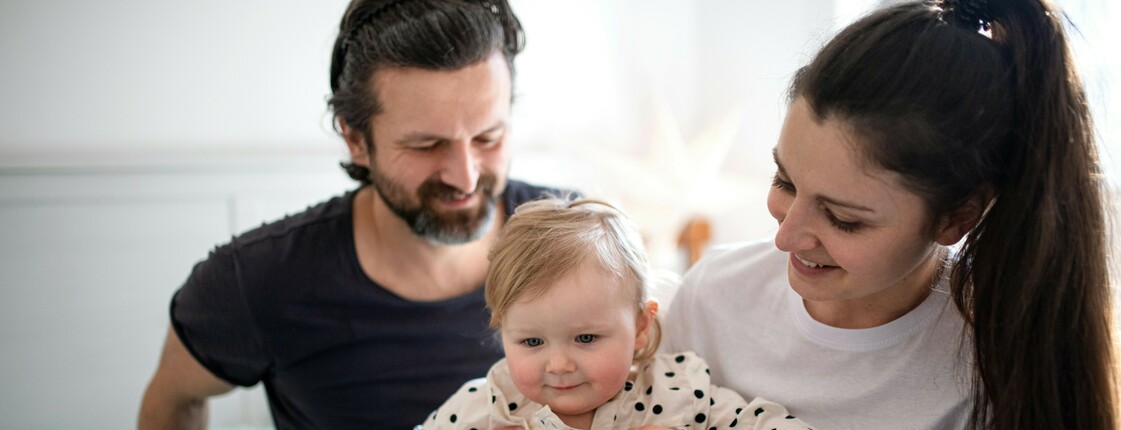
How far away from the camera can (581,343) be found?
1379 mm

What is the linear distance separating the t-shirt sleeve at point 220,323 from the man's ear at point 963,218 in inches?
50.4

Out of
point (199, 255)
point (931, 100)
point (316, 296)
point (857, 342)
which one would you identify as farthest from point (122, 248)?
point (931, 100)

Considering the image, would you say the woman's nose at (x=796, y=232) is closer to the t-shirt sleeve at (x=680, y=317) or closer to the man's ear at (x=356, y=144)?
the t-shirt sleeve at (x=680, y=317)

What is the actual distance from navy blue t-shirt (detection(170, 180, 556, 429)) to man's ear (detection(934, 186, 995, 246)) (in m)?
→ 0.95

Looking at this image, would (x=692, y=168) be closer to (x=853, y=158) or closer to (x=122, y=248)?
(x=122, y=248)

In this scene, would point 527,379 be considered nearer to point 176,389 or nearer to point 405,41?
point 405,41

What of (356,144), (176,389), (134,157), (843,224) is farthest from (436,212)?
(134,157)

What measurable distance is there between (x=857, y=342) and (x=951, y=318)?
0.14 meters

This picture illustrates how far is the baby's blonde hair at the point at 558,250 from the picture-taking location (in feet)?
4.50

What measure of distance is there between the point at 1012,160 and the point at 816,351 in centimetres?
42

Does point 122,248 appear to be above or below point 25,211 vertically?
below

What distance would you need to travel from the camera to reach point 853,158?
1161mm

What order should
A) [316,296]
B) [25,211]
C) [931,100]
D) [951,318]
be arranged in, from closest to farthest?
1. [931,100]
2. [951,318]
3. [316,296]
4. [25,211]

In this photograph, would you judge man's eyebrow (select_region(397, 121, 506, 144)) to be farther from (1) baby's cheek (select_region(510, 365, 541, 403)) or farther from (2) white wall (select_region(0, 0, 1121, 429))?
(2) white wall (select_region(0, 0, 1121, 429))
